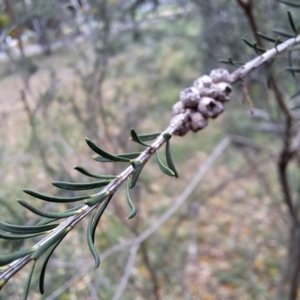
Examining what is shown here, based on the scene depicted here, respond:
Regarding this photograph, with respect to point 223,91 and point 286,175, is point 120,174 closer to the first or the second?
point 223,91

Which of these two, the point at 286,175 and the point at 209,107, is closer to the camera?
the point at 209,107

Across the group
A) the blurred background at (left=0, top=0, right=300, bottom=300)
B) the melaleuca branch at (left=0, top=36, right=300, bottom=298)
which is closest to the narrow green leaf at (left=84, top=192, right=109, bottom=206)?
the melaleuca branch at (left=0, top=36, right=300, bottom=298)

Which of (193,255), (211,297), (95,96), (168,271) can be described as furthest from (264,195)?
(95,96)

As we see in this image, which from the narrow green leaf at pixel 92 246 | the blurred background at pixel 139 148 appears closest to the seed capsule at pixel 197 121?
the narrow green leaf at pixel 92 246

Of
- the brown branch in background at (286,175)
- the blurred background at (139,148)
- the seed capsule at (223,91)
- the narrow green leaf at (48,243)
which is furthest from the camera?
the blurred background at (139,148)

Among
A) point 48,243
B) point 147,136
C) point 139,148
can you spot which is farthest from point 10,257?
point 139,148

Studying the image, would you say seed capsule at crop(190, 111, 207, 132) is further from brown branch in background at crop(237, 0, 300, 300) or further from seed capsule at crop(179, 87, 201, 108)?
brown branch in background at crop(237, 0, 300, 300)

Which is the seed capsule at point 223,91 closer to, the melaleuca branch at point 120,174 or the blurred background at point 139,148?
the melaleuca branch at point 120,174
